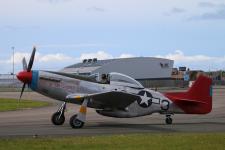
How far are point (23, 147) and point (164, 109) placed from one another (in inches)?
410

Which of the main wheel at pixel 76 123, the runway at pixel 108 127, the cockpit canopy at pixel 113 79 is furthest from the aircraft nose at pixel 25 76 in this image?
the cockpit canopy at pixel 113 79

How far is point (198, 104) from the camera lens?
20703 mm

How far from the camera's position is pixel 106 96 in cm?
1800

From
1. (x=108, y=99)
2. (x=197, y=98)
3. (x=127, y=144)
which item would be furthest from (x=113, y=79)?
(x=127, y=144)

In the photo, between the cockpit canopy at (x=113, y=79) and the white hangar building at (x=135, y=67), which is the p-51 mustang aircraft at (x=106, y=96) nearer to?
the cockpit canopy at (x=113, y=79)

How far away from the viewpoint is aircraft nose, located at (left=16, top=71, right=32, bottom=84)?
719 inches

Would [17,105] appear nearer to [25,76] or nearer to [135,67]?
[25,76]

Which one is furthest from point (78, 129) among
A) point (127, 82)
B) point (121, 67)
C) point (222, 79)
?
point (222, 79)

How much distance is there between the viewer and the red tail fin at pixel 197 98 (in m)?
20.6

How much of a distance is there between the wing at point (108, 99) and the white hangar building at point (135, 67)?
89.6 metres

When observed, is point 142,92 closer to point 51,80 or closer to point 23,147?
point 51,80

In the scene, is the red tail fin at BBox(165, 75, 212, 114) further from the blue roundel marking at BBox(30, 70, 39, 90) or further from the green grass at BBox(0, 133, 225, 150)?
the green grass at BBox(0, 133, 225, 150)

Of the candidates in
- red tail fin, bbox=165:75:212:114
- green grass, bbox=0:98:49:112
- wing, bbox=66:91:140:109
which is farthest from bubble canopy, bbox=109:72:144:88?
green grass, bbox=0:98:49:112

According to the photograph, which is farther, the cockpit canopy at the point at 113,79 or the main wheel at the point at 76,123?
the cockpit canopy at the point at 113,79
